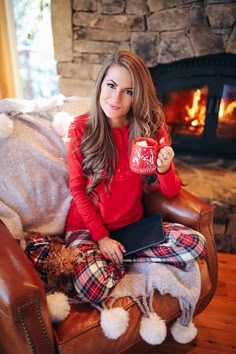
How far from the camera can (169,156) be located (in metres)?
0.96

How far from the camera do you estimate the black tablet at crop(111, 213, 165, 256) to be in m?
1.02

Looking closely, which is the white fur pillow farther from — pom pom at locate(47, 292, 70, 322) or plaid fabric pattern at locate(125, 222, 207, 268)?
plaid fabric pattern at locate(125, 222, 207, 268)

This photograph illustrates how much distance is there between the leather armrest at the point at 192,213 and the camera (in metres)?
1.09

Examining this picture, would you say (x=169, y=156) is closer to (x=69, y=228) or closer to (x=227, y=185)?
(x=69, y=228)

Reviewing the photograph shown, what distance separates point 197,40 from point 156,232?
1.20 metres

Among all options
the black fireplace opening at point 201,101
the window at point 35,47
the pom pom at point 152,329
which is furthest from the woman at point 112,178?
the window at point 35,47

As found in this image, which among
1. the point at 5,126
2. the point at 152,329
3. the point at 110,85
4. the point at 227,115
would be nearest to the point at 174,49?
the point at 227,115

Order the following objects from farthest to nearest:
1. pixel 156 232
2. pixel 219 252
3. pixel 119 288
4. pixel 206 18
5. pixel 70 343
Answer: pixel 219 252, pixel 206 18, pixel 156 232, pixel 119 288, pixel 70 343

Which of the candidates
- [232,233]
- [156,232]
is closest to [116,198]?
[156,232]

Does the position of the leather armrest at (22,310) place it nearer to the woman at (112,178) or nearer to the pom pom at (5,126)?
the woman at (112,178)

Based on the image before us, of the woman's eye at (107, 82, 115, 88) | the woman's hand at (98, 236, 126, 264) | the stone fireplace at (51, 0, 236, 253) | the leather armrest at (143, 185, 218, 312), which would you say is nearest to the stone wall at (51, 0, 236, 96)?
the stone fireplace at (51, 0, 236, 253)

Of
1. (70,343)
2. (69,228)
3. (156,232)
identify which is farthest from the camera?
(69,228)

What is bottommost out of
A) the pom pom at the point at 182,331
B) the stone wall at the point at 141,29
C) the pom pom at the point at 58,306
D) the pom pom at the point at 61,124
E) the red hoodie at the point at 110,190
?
the pom pom at the point at 182,331

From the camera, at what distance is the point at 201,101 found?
196cm
